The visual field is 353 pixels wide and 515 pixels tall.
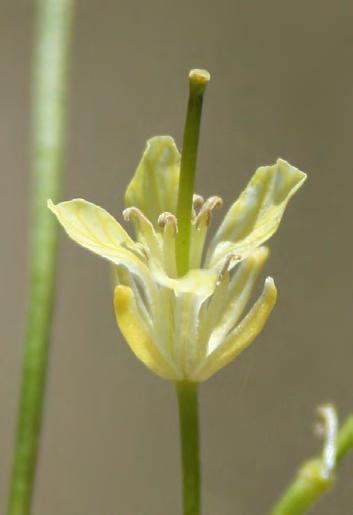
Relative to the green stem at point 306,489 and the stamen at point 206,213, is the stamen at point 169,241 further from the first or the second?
the green stem at point 306,489

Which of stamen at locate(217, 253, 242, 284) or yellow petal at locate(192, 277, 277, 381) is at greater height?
stamen at locate(217, 253, 242, 284)

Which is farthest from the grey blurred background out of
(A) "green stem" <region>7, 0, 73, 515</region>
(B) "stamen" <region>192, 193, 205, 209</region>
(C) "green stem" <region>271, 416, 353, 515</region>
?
(C) "green stem" <region>271, 416, 353, 515</region>

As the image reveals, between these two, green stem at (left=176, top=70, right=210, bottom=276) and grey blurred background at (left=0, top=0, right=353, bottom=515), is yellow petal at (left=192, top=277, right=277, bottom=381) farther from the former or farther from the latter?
grey blurred background at (left=0, top=0, right=353, bottom=515)

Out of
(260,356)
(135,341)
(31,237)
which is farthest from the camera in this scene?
(260,356)

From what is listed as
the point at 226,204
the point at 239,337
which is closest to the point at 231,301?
the point at 239,337

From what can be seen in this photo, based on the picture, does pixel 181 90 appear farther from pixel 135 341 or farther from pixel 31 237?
pixel 135 341

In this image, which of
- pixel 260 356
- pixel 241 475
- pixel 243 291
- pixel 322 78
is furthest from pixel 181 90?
pixel 243 291

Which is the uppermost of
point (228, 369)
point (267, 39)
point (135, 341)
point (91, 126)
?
point (267, 39)

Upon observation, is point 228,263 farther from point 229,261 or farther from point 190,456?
point 190,456
